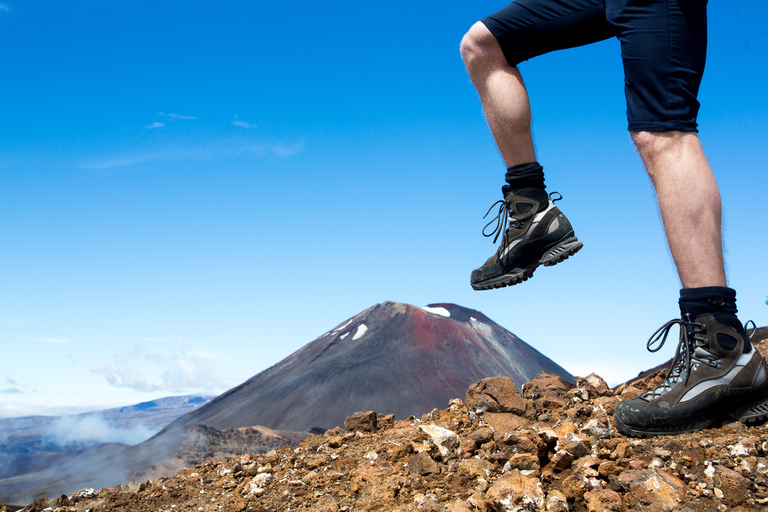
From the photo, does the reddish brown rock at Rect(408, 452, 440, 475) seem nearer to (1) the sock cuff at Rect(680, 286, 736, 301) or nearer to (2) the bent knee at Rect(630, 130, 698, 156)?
(1) the sock cuff at Rect(680, 286, 736, 301)

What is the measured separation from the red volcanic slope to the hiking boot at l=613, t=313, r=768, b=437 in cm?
2193

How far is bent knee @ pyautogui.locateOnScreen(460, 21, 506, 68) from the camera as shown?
6.33ft

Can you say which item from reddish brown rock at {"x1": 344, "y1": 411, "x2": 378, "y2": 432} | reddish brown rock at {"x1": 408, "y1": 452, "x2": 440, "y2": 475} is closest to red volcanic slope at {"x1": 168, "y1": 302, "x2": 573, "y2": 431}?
reddish brown rock at {"x1": 344, "y1": 411, "x2": 378, "y2": 432}

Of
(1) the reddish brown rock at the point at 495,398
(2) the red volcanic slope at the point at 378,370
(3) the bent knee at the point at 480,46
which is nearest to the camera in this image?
(3) the bent knee at the point at 480,46

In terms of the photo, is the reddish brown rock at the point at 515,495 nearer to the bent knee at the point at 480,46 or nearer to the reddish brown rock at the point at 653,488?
the reddish brown rock at the point at 653,488

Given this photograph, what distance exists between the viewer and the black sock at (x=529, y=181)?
205 centimetres

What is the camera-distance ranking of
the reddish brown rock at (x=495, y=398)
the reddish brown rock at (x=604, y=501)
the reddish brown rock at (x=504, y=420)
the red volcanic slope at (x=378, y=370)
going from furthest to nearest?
the red volcanic slope at (x=378, y=370) < the reddish brown rock at (x=495, y=398) < the reddish brown rock at (x=504, y=420) < the reddish brown rock at (x=604, y=501)

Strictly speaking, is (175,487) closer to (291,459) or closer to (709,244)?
(291,459)

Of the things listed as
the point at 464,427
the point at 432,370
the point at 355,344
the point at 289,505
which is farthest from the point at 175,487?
the point at 355,344

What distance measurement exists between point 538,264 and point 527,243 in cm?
10

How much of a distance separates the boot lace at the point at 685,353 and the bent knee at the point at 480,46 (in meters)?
1.16

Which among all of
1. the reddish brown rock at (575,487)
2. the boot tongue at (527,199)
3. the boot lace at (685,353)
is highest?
the boot tongue at (527,199)

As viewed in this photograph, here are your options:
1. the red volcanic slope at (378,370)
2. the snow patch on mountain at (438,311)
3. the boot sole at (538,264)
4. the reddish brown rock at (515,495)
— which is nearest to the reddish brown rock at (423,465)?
the reddish brown rock at (515,495)

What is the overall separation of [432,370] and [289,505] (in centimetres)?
2632
